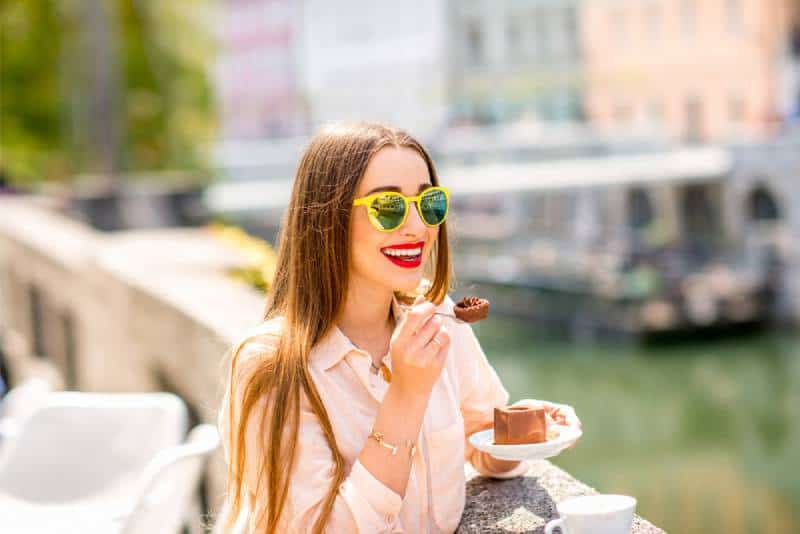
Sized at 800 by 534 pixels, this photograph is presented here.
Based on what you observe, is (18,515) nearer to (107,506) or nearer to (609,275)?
(107,506)

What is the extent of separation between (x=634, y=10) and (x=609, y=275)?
1072cm

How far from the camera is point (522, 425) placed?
1.73m

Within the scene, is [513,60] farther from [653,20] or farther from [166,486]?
[166,486]

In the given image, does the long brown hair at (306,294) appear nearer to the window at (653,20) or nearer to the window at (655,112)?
the window at (653,20)

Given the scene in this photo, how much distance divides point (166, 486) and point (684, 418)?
24456mm

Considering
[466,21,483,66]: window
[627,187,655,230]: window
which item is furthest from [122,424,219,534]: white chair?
[466,21,483,66]: window

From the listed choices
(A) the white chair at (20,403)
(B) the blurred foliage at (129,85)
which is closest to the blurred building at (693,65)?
(B) the blurred foliage at (129,85)

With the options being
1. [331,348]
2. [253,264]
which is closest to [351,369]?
[331,348]

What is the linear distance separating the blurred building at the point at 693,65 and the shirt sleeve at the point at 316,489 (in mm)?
35918

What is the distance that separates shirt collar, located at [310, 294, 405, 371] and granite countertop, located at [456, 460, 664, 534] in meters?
0.35

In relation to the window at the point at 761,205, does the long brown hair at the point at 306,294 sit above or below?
above

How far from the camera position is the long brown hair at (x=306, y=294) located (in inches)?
63.5

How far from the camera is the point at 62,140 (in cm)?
2197

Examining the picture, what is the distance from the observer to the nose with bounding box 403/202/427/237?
1678 millimetres
